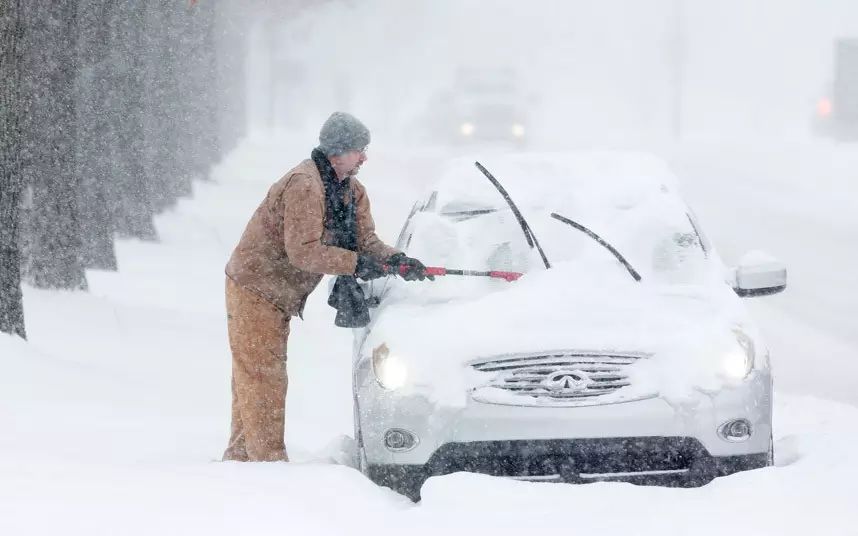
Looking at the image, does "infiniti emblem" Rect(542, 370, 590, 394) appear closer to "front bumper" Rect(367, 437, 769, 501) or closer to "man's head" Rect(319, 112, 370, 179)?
"front bumper" Rect(367, 437, 769, 501)

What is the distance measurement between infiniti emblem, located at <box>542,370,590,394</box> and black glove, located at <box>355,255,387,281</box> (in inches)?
38.4

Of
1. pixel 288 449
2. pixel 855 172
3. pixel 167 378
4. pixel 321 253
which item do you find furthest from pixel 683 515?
pixel 855 172

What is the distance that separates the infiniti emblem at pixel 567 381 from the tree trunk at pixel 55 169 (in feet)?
22.6

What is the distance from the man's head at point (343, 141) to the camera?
18.8 ft

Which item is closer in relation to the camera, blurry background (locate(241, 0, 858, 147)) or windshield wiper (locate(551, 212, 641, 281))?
windshield wiper (locate(551, 212, 641, 281))

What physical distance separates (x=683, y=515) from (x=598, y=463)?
738 millimetres

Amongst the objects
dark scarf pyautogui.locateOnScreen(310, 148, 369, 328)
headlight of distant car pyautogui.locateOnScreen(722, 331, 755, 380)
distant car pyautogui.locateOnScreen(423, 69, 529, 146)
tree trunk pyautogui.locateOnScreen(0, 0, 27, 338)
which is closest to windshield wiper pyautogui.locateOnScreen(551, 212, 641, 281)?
headlight of distant car pyautogui.locateOnScreen(722, 331, 755, 380)

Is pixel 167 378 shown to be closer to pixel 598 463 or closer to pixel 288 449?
pixel 288 449

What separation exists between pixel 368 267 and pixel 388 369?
1.84 feet

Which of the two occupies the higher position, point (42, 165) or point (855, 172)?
point (42, 165)

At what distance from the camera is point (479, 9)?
261 feet

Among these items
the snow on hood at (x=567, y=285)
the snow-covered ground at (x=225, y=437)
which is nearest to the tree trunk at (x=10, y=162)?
the snow-covered ground at (x=225, y=437)

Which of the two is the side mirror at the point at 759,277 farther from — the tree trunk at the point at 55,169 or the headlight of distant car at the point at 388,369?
the tree trunk at the point at 55,169

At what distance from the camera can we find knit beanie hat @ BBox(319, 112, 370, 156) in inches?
226
